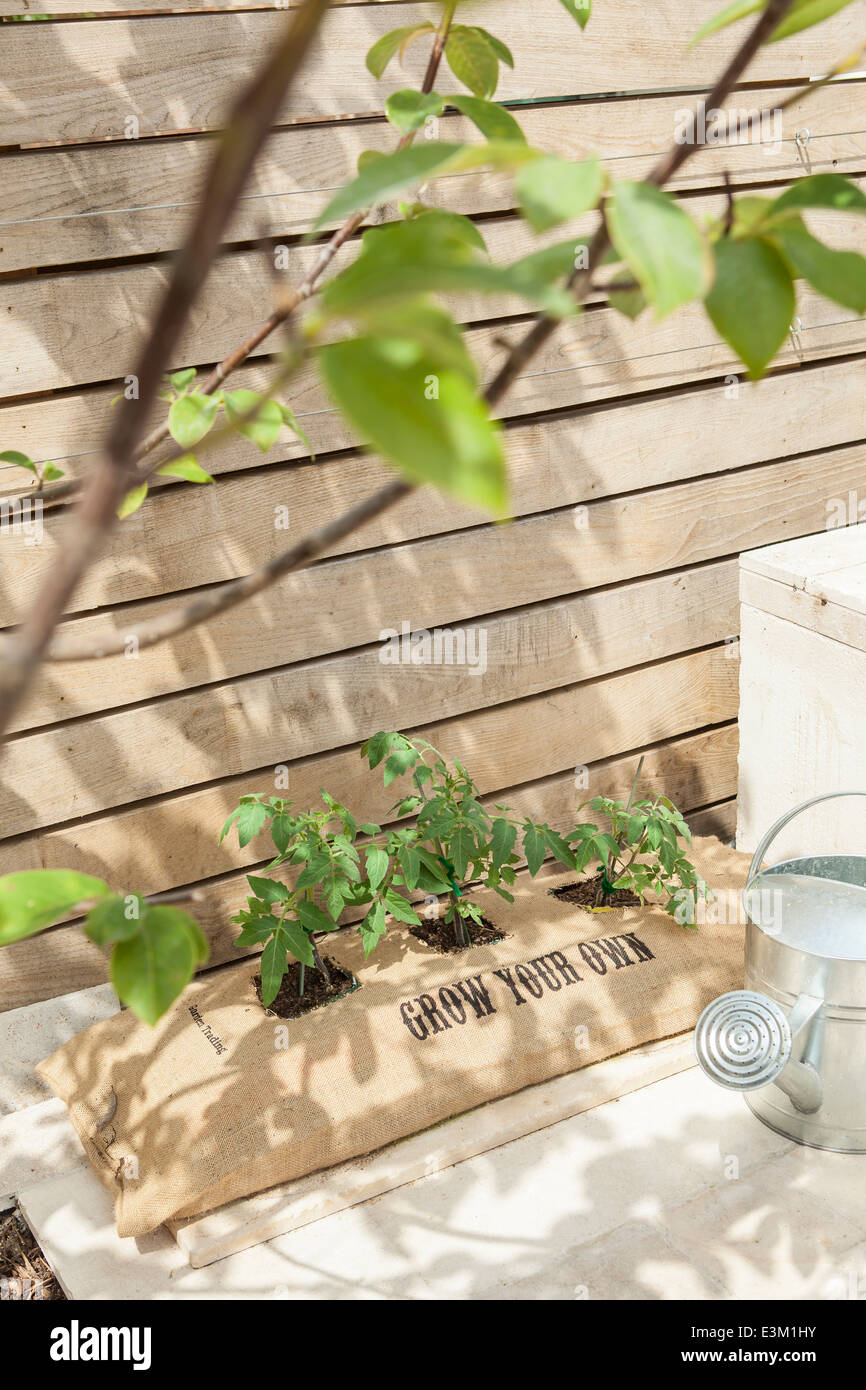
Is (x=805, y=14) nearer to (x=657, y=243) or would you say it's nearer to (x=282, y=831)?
(x=657, y=243)

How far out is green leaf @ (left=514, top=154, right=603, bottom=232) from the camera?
354 mm

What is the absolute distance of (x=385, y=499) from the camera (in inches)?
16.8

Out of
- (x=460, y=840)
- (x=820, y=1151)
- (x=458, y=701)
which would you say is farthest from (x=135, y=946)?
(x=458, y=701)

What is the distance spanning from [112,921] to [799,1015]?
6.77 feet

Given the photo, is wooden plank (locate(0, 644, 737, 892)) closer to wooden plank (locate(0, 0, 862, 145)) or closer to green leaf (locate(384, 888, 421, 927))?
green leaf (locate(384, 888, 421, 927))

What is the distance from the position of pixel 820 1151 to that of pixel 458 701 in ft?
4.40

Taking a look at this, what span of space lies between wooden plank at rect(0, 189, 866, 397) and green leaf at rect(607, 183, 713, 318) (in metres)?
1.88

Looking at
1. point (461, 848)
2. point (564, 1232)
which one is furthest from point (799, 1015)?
point (461, 848)

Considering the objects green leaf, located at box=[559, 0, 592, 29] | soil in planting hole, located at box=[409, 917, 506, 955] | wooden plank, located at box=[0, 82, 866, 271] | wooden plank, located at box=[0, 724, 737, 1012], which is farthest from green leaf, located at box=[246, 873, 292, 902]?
green leaf, located at box=[559, 0, 592, 29]

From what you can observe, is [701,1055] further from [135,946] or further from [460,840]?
[135,946]

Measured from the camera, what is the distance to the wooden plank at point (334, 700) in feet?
8.36

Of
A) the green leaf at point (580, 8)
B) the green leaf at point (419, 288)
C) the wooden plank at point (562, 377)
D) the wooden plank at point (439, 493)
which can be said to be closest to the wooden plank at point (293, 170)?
the wooden plank at point (562, 377)

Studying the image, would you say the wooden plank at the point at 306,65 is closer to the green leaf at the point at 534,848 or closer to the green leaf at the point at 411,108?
the green leaf at the point at 411,108

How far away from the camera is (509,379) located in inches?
16.9
